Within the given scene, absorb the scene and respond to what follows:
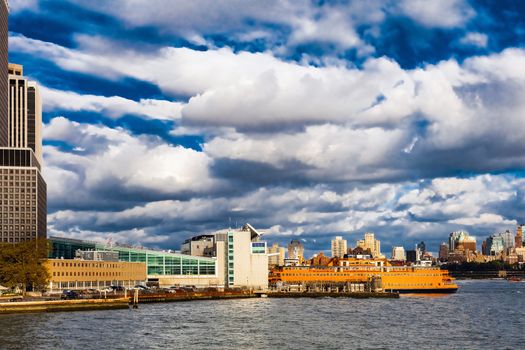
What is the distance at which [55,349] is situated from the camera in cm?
9044

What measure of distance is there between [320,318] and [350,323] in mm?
10804

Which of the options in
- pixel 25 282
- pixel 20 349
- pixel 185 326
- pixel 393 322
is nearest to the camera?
pixel 20 349

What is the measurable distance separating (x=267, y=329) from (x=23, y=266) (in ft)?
281

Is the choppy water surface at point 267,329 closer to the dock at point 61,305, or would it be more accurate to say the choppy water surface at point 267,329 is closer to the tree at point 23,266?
the dock at point 61,305

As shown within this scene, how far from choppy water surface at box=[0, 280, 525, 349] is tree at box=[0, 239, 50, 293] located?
3422 cm

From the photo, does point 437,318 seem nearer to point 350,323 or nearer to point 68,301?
point 350,323

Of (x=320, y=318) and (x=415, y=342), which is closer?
(x=415, y=342)

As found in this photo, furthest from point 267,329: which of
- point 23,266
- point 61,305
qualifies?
point 23,266

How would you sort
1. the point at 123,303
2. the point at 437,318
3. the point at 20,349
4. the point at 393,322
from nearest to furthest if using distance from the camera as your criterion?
the point at 20,349, the point at 393,322, the point at 437,318, the point at 123,303

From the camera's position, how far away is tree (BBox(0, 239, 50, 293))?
176000 millimetres

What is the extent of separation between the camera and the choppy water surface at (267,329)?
9731cm

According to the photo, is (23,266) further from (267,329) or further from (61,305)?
(267,329)

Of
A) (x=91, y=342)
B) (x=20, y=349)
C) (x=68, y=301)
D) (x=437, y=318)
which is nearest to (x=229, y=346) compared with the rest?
(x=91, y=342)

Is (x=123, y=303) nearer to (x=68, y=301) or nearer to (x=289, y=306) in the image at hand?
A: (x=68, y=301)
